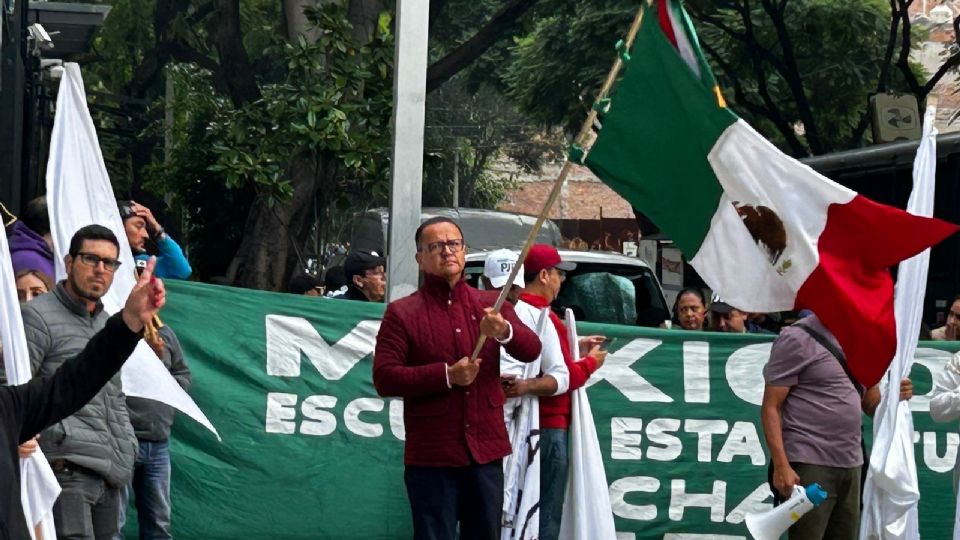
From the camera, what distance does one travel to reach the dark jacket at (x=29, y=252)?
25.6 ft

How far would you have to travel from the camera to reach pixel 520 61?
3188 centimetres

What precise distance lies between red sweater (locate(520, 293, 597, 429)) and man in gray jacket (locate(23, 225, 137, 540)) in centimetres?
230

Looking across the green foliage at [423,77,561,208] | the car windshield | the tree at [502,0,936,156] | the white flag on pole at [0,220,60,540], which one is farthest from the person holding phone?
the green foliage at [423,77,561,208]

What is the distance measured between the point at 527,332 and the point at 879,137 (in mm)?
13954

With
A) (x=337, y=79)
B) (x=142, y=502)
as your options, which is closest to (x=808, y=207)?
(x=142, y=502)

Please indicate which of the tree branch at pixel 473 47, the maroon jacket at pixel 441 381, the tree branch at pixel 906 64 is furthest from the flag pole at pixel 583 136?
the tree branch at pixel 906 64

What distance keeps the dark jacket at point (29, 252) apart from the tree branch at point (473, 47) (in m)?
12.3

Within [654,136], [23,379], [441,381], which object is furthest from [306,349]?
[23,379]

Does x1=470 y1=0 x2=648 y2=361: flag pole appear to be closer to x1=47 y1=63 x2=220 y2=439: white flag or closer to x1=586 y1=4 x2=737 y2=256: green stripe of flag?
x1=586 y1=4 x2=737 y2=256: green stripe of flag

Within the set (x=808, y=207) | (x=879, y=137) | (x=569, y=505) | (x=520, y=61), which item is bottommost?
(x=569, y=505)

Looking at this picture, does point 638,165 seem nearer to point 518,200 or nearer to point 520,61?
point 520,61

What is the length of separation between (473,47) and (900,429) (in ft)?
41.8

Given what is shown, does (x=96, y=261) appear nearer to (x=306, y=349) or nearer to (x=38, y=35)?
(x=306, y=349)

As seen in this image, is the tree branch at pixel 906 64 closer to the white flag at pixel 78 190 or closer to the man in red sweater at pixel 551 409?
the man in red sweater at pixel 551 409
